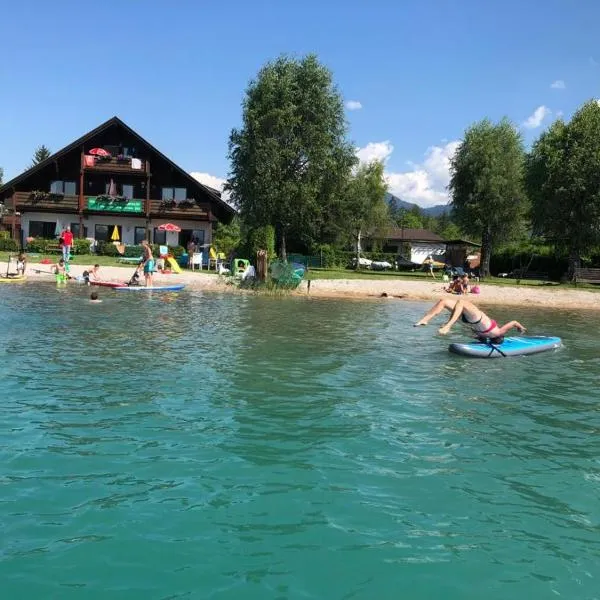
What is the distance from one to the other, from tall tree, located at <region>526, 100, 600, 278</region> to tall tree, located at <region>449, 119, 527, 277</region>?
4.13 metres

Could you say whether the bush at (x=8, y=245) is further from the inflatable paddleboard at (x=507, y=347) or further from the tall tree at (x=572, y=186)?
the inflatable paddleboard at (x=507, y=347)

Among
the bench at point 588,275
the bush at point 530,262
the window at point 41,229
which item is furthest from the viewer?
the window at point 41,229

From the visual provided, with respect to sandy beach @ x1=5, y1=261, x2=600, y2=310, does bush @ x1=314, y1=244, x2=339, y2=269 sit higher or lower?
higher

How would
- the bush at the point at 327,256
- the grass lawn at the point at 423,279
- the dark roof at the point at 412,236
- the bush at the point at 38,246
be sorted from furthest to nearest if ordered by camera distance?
the dark roof at the point at 412,236, the bush at the point at 327,256, the bush at the point at 38,246, the grass lawn at the point at 423,279

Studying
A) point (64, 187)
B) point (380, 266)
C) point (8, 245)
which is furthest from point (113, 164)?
point (380, 266)

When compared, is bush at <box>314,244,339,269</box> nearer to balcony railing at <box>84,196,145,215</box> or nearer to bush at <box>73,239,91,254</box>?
balcony railing at <box>84,196,145,215</box>

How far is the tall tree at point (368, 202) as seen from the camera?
55.1 meters

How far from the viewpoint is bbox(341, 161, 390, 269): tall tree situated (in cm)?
5512

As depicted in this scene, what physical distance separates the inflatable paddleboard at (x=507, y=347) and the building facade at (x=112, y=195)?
39.1 meters

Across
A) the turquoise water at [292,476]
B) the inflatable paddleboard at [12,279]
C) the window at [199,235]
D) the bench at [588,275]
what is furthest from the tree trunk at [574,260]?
the inflatable paddleboard at [12,279]

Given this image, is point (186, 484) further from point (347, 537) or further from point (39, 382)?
point (39, 382)

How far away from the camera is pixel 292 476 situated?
6.65 m

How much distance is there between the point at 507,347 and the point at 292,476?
9.20 m

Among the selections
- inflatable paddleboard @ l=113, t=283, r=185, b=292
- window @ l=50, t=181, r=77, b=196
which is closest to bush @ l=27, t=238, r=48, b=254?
window @ l=50, t=181, r=77, b=196
